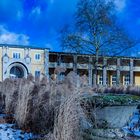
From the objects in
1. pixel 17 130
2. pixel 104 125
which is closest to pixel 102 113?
pixel 104 125

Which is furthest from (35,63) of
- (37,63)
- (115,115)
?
(115,115)

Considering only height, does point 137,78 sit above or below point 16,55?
below

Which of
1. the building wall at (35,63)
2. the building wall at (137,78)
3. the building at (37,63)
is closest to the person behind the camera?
the building at (37,63)

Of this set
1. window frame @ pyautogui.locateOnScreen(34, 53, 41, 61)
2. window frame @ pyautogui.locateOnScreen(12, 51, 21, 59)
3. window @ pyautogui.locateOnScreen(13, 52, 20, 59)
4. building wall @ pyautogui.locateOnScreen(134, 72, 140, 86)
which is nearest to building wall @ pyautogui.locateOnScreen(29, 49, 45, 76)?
window frame @ pyautogui.locateOnScreen(34, 53, 41, 61)

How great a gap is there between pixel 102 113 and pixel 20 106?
207cm

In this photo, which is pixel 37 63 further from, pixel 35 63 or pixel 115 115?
pixel 115 115

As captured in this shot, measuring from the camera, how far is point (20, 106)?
22.6 feet

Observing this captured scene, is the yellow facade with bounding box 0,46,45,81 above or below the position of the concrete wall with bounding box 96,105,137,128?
above

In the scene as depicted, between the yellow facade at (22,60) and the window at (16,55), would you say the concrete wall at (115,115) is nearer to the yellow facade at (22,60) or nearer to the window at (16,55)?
the yellow facade at (22,60)

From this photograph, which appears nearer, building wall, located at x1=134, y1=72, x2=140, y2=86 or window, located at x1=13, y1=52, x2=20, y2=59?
window, located at x1=13, y1=52, x2=20, y2=59

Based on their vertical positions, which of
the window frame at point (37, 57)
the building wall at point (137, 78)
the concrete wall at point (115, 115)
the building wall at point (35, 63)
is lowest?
the concrete wall at point (115, 115)

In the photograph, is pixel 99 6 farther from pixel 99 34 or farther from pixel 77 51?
pixel 77 51

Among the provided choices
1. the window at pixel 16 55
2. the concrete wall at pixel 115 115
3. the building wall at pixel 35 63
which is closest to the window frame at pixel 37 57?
the building wall at pixel 35 63

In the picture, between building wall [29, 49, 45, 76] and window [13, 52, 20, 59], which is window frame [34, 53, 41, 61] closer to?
building wall [29, 49, 45, 76]
